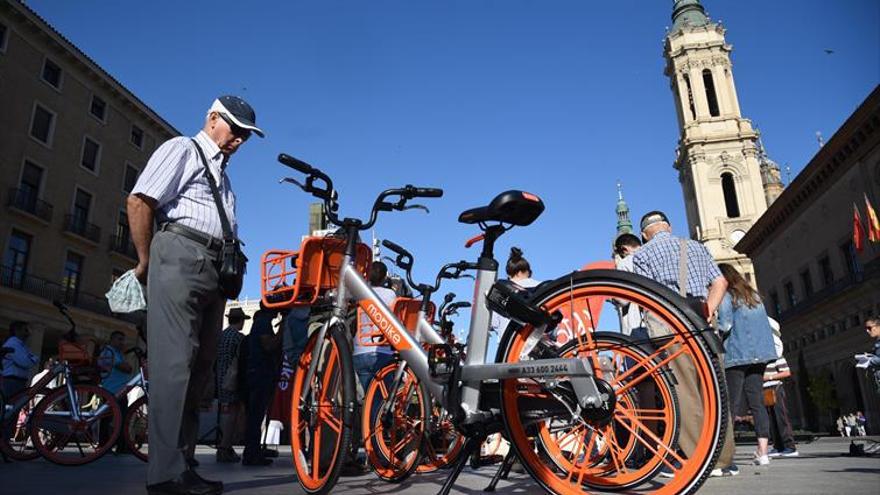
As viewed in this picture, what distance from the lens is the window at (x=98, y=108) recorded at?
2834cm

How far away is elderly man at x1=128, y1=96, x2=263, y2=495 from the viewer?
8.70ft

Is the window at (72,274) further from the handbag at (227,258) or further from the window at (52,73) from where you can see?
the handbag at (227,258)

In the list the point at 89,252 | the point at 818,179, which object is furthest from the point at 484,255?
the point at 818,179

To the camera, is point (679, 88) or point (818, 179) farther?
point (679, 88)

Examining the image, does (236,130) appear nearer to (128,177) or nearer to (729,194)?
(128,177)

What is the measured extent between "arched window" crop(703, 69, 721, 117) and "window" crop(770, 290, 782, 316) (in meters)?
18.7

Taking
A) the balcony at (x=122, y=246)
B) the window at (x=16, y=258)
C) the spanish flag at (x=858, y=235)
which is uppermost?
the balcony at (x=122, y=246)

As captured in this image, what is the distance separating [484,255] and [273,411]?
30.4 feet

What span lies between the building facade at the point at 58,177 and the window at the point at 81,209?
0.16ft

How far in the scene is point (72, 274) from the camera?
26344 millimetres

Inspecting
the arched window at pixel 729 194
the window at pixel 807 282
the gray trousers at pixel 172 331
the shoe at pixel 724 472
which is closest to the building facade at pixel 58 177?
the gray trousers at pixel 172 331

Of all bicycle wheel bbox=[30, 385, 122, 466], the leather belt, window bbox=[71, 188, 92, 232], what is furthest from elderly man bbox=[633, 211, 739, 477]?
window bbox=[71, 188, 92, 232]

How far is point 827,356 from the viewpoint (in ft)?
113

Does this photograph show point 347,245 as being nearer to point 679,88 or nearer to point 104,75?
point 104,75
